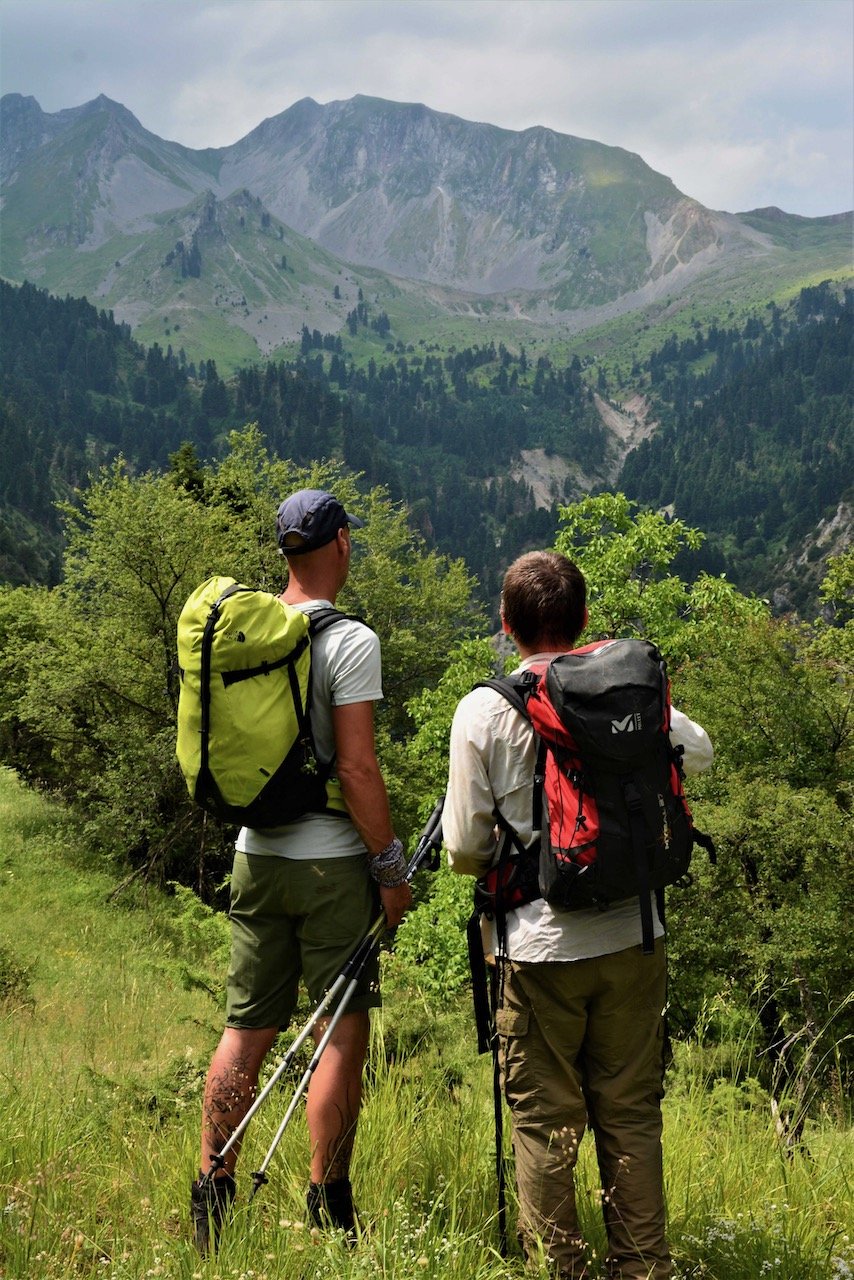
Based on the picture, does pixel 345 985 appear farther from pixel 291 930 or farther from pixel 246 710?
pixel 246 710

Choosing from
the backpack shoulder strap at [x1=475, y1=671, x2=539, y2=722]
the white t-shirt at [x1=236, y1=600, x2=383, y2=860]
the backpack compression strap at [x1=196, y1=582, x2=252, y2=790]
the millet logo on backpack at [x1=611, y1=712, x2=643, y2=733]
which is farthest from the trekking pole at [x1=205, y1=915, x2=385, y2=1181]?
the millet logo on backpack at [x1=611, y1=712, x2=643, y2=733]

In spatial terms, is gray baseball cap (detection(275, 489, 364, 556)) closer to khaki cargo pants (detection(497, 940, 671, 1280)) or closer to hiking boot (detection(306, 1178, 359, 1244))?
khaki cargo pants (detection(497, 940, 671, 1280))

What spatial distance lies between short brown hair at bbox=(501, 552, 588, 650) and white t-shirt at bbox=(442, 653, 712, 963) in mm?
128

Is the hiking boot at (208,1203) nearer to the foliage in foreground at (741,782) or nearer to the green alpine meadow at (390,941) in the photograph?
the green alpine meadow at (390,941)

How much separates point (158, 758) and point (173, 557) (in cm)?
457

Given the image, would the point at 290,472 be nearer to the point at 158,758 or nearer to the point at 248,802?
the point at 158,758

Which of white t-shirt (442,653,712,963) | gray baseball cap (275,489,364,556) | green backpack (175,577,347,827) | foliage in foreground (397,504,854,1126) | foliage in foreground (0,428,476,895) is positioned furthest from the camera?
foliage in foreground (0,428,476,895)

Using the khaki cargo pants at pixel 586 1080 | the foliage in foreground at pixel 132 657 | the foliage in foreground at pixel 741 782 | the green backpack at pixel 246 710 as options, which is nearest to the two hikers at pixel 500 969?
the khaki cargo pants at pixel 586 1080

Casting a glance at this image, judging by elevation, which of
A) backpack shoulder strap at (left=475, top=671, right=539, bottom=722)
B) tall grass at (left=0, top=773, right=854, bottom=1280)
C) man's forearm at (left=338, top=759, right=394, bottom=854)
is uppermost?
backpack shoulder strap at (left=475, top=671, right=539, bottom=722)

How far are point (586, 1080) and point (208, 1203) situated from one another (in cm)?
115

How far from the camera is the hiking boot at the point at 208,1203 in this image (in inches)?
106

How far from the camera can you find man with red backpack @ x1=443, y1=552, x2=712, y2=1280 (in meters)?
2.81

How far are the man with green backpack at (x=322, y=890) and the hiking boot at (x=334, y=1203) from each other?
203mm

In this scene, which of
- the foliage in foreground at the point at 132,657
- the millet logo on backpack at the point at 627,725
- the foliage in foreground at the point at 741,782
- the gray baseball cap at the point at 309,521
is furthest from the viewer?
the foliage in foreground at the point at 132,657
